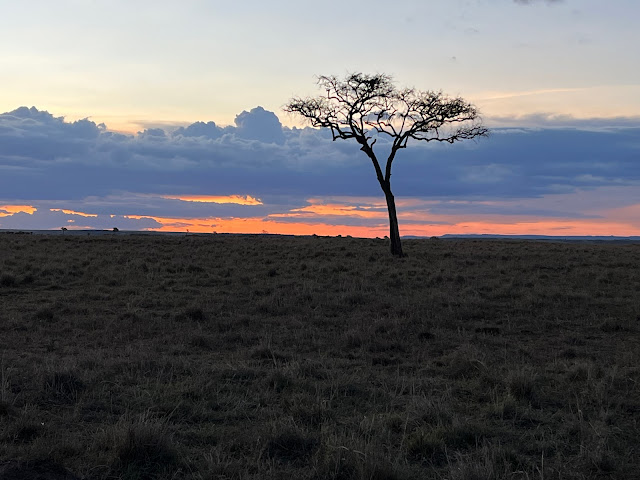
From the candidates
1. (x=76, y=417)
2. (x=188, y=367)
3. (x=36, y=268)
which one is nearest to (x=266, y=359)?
(x=188, y=367)

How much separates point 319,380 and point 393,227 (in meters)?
25.2

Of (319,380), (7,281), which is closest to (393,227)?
(7,281)

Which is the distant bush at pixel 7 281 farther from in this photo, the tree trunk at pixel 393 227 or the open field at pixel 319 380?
the tree trunk at pixel 393 227

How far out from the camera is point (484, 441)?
6.36 meters

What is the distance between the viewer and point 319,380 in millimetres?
9102

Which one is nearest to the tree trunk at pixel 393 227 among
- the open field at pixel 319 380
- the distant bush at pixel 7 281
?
the open field at pixel 319 380

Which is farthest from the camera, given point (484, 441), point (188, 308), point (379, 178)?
point (379, 178)

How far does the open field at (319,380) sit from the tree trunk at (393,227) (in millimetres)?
12571

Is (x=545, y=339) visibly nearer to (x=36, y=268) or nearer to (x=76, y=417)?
(x=76, y=417)

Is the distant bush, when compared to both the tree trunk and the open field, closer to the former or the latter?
the open field

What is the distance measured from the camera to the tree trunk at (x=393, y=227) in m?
33.5

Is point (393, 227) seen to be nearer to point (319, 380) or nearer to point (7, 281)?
point (7, 281)

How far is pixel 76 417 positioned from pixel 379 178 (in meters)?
28.6

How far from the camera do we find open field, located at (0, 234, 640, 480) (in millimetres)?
5832
